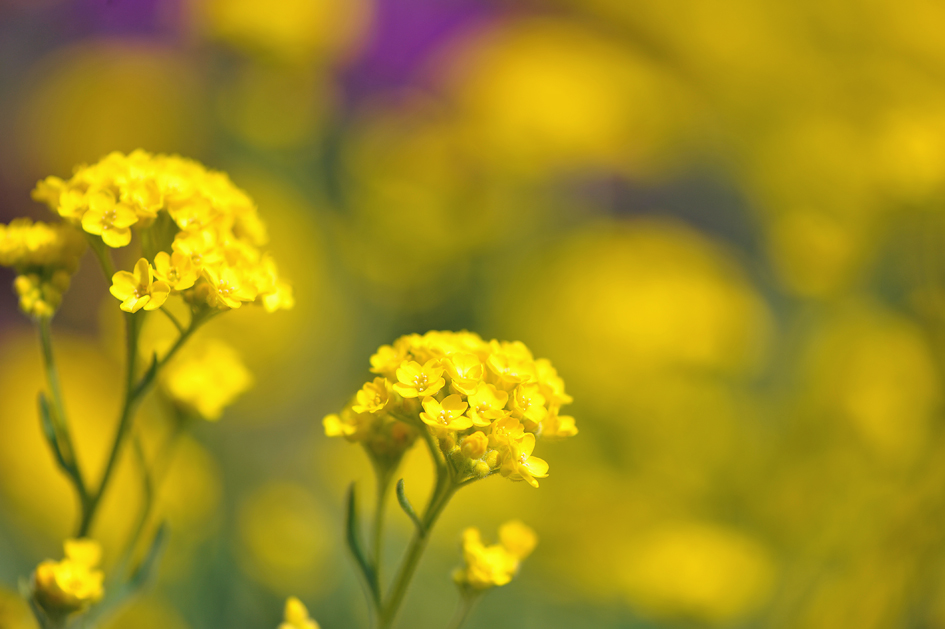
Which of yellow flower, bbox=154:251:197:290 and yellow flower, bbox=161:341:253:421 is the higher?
yellow flower, bbox=154:251:197:290

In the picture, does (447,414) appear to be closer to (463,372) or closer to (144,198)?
Result: (463,372)

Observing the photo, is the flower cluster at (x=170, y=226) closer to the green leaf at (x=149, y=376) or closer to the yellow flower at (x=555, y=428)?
the green leaf at (x=149, y=376)

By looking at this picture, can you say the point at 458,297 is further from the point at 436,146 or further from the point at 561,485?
the point at 561,485

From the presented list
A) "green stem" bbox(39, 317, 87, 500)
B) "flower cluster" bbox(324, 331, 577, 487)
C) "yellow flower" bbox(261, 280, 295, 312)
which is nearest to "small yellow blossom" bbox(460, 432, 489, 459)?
"flower cluster" bbox(324, 331, 577, 487)

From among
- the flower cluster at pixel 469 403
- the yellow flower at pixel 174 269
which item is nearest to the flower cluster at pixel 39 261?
the yellow flower at pixel 174 269

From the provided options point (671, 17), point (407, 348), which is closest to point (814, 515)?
point (407, 348)

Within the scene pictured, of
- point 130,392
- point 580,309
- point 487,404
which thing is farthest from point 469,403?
point 580,309

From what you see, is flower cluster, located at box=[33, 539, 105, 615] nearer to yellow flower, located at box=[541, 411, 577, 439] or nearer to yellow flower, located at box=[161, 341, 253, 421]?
yellow flower, located at box=[161, 341, 253, 421]
